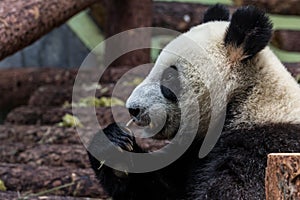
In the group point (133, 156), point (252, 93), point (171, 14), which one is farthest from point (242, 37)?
point (171, 14)

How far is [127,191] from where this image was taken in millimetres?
4023

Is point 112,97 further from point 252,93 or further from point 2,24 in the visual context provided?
point 252,93

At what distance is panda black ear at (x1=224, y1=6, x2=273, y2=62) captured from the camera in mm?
3791

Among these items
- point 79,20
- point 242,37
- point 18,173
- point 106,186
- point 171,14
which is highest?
point 242,37

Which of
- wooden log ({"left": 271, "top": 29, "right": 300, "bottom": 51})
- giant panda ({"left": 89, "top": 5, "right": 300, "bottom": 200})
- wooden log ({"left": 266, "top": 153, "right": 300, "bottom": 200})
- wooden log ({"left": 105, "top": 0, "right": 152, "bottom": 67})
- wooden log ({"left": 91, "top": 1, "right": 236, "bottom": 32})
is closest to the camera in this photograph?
wooden log ({"left": 266, "top": 153, "right": 300, "bottom": 200})

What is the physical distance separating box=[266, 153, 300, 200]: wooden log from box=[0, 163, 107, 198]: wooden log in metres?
2.54

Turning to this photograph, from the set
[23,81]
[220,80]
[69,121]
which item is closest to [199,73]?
[220,80]

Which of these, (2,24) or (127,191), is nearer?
(127,191)

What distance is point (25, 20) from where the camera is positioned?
550 centimetres

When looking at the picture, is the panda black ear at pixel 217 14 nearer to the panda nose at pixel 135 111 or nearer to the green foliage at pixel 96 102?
the panda nose at pixel 135 111

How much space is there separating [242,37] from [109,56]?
4891 mm

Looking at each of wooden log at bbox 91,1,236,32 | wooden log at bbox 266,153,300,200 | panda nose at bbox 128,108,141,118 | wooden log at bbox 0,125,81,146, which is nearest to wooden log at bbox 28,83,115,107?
wooden log at bbox 0,125,81,146

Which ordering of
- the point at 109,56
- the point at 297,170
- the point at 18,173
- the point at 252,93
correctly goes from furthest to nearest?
the point at 109,56
the point at 18,173
the point at 252,93
the point at 297,170

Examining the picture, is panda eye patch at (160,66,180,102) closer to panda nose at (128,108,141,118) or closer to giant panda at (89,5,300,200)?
giant panda at (89,5,300,200)
